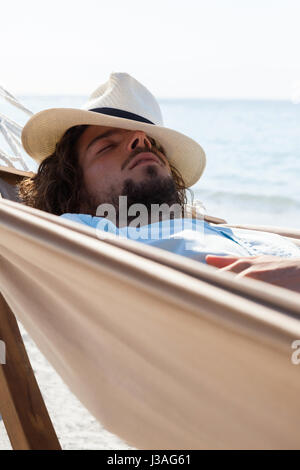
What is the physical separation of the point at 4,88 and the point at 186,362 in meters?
2.62

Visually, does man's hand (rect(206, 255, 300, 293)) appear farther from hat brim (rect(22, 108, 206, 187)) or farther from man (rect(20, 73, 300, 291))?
hat brim (rect(22, 108, 206, 187))

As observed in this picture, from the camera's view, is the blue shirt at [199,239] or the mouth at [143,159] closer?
the blue shirt at [199,239]

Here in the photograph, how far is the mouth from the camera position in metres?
1.92

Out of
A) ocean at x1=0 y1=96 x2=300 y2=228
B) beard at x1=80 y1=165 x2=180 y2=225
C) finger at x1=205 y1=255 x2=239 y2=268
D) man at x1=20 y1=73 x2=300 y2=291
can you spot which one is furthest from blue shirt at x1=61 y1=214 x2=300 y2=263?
ocean at x1=0 y1=96 x2=300 y2=228

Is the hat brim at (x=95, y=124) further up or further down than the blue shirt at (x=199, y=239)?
further up

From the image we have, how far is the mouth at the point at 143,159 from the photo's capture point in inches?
75.7

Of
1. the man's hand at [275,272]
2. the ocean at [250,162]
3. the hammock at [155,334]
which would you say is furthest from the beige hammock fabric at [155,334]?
the ocean at [250,162]

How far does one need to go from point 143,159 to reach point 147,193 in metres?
0.14

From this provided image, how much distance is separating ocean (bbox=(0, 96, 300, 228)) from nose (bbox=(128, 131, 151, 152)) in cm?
201

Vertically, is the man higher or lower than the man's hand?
higher

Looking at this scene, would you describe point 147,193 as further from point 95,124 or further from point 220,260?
point 220,260

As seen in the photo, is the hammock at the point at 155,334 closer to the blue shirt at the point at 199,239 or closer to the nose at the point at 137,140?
the blue shirt at the point at 199,239

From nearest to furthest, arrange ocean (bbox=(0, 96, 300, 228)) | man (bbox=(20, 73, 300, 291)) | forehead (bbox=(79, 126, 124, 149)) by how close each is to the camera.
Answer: man (bbox=(20, 73, 300, 291)) → forehead (bbox=(79, 126, 124, 149)) → ocean (bbox=(0, 96, 300, 228))

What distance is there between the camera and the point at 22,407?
1293 mm
